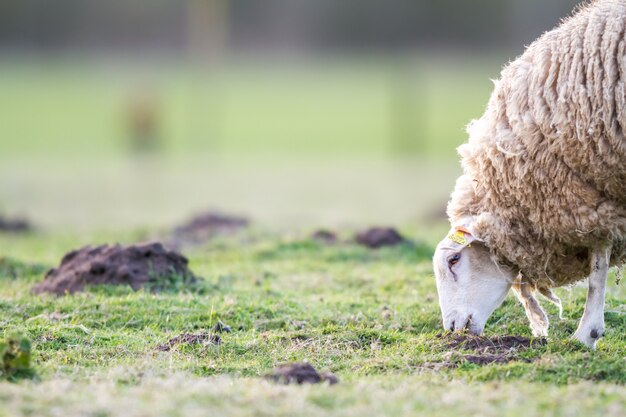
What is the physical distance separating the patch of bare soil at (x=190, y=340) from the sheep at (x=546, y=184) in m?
1.71

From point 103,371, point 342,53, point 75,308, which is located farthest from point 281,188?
point 342,53

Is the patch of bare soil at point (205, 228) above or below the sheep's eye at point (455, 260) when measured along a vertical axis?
below

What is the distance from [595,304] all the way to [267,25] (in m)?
53.9

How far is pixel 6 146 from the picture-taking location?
35.4m

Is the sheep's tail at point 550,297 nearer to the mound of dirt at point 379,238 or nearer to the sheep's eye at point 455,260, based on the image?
the sheep's eye at point 455,260

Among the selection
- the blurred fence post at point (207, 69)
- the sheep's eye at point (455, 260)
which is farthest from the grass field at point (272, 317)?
the blurred fence post at point (207, 69)

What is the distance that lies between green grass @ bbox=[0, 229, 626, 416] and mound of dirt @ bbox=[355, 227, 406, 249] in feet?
1.99

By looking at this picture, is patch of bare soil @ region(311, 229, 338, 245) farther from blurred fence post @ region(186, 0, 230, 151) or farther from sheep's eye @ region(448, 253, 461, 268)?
blurred fence post @ region(186, 0, 230, 151)

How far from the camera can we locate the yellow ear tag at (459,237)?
7.43m

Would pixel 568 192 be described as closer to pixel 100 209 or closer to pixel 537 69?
pixel 537 69

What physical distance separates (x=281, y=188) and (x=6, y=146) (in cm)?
1577

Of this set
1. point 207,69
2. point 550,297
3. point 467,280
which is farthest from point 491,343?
point 207,69

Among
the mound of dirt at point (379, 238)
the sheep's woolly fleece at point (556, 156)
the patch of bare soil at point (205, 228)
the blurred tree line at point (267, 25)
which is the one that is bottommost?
the patch of bare soil at point (205, 228)

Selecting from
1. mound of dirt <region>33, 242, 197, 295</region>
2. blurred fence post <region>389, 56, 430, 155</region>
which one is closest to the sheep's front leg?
mound of dirt <region>33, 242, 197, 295</region>
